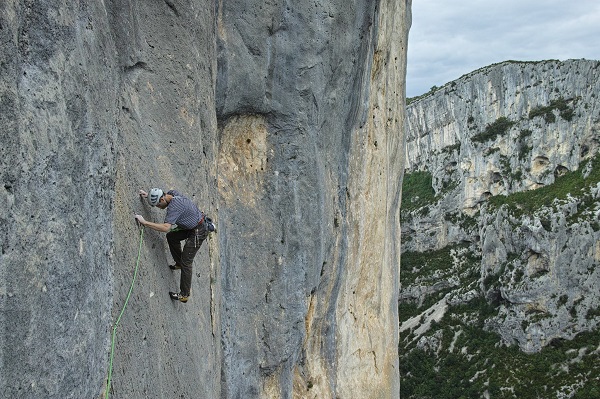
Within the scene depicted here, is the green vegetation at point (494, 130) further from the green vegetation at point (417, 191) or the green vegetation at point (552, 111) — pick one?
the green vegetation at point (417, 191)

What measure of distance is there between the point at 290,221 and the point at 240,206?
967 mm

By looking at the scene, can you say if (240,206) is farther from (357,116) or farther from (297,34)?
(357,116)

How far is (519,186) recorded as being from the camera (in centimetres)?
7338

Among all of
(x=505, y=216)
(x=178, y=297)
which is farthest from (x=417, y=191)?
(x=178, y=297)

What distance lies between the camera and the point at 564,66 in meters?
71.9

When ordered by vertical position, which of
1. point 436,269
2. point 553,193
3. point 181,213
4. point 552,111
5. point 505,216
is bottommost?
point 436,269

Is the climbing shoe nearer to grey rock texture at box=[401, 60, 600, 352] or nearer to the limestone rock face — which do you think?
the limestone rock face

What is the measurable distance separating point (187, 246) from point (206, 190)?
145 centimetres

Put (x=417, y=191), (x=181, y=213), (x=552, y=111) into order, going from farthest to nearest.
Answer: (x=417, y=191)
(x=552, y=111)
(x=181, y=213)

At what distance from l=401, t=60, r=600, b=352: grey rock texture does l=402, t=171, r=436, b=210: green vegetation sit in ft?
2.93

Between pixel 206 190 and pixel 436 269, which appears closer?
pixel 206 190

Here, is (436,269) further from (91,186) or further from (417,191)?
(91,186)

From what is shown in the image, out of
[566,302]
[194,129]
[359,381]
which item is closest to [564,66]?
[566,302]

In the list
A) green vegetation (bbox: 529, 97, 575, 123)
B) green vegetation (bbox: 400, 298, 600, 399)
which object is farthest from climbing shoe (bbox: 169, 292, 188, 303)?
green vegetation (bbox: 529, 97, 575, 123)
